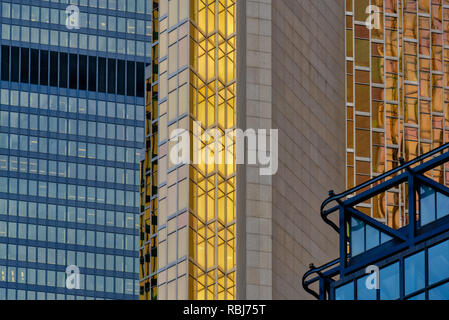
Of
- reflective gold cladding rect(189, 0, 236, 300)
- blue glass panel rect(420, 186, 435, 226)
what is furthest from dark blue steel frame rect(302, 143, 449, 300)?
reflective gold cladding rect(189, 0, 236, 300)

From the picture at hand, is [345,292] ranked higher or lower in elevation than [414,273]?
higher

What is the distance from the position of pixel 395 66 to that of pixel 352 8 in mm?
6012

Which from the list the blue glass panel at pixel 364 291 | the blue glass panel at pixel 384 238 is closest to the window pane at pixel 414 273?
the blue glass panel at pixel 364 291

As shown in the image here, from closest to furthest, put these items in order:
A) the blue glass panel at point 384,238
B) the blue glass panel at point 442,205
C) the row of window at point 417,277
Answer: the row of window at point 417,277 < the blue glass panel at point 442,205 < the blue glass panel at point 384,238

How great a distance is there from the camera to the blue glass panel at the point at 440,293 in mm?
67250

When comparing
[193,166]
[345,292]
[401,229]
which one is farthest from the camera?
[193,166]

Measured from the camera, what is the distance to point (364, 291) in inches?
2891

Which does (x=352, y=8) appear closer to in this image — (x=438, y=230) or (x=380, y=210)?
(x=380, y=210)

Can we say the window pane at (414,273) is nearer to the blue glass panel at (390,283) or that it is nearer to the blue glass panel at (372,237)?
the blue glass panel at (390,283)

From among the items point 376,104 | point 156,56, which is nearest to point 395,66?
point 376,104

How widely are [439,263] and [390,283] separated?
3673 mm

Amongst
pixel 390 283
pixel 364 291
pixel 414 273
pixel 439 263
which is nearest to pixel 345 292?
pixel 364 291

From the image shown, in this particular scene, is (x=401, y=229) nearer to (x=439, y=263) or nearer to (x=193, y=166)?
(x=439, y=263)

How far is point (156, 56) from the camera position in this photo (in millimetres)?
118250
